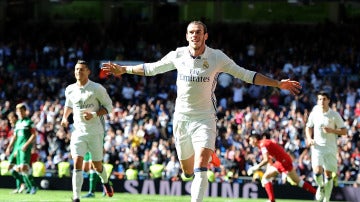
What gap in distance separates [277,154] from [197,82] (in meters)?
7.12

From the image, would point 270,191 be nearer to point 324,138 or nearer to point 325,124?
point 324,138

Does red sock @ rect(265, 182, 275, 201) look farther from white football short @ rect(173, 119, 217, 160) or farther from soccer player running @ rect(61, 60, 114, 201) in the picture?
white football short @ rect(173, 119, 217, 160)

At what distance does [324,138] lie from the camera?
18.6 metres

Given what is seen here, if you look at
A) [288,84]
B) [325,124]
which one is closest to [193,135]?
[288,84]

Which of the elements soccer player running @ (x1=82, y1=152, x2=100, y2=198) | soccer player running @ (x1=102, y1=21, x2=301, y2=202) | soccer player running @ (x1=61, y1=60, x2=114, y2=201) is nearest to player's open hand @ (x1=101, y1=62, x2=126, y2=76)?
soccer player running @ (x1=102, y1=21, x2=301, y2=202)

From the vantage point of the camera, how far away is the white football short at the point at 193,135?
12.4 metres

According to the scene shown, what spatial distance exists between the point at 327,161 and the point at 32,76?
58.8 feet

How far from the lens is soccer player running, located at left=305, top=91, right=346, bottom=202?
59.8 feet

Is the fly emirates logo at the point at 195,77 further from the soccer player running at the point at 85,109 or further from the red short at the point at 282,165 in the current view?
the red short at the point at 282,165

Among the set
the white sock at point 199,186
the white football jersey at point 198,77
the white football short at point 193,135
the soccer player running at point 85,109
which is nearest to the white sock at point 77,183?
the soccer player running at point 85,109

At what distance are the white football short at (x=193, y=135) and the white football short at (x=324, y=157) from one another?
245 inches

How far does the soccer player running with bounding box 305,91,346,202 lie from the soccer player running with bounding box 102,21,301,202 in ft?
19.3

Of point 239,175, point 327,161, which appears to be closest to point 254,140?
point 327,161

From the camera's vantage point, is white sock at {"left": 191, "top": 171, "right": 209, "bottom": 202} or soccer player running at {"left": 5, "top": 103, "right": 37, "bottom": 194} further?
soccer player running at {"left": 5, "top": 103, "right": 37, "bottom": 194}
